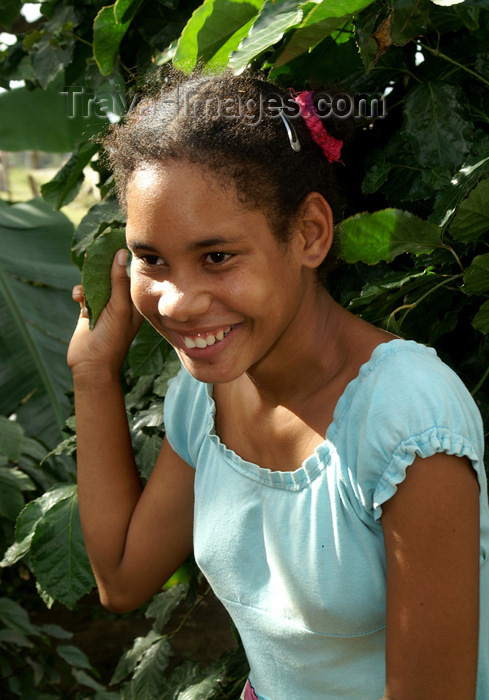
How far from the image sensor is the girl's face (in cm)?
115

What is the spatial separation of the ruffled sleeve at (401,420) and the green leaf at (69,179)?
0.96 meters

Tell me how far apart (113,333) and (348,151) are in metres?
0.57

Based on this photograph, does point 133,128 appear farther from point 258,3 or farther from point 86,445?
point 86,445

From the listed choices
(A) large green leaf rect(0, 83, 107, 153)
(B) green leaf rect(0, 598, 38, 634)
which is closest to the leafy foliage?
(B) green leaf rect(0, 598, 38, 634)

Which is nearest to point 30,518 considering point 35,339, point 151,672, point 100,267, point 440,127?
point 151,672

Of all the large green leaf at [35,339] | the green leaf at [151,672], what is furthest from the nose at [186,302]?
the large green leaf at [35,339]

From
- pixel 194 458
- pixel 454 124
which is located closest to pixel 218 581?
pixel 194 458

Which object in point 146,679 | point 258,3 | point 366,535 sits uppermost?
point 258,3

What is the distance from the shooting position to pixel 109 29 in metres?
1.53

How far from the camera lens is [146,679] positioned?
6.31ft

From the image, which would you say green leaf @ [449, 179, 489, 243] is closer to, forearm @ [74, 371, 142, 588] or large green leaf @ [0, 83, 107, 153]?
forearm @ [74, 371, 142, 588]

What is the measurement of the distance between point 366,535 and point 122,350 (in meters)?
0.64

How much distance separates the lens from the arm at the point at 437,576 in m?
1.05

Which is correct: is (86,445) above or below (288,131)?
below
